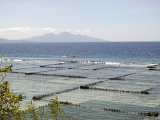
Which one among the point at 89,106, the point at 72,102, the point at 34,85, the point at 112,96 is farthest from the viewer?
the point at 34,85

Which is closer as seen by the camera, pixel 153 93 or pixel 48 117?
pixel 48 117

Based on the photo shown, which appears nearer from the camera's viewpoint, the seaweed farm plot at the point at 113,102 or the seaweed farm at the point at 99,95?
the seaweed farm at the point at 99,95

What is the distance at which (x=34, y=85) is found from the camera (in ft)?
302

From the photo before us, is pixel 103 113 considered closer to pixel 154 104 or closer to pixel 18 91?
pixel 154 104

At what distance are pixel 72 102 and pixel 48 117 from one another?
585 inches

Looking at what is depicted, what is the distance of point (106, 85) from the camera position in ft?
305

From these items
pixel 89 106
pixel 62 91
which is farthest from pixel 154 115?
pixel 62 91

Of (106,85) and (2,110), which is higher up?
(2,110)

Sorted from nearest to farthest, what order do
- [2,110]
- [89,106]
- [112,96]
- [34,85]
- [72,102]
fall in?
[2,110]
[89,106]
[72,102]
[112,96]
[34,85]

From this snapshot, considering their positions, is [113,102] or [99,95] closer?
[113,102]

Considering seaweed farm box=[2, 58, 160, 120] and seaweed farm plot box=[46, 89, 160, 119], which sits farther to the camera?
seaweed farm plot box=[46, 89, 160, 119]

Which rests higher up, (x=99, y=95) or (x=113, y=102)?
(x=99, y=95)

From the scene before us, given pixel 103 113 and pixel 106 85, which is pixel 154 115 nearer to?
pixel 103 113

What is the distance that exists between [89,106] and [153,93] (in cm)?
2560
